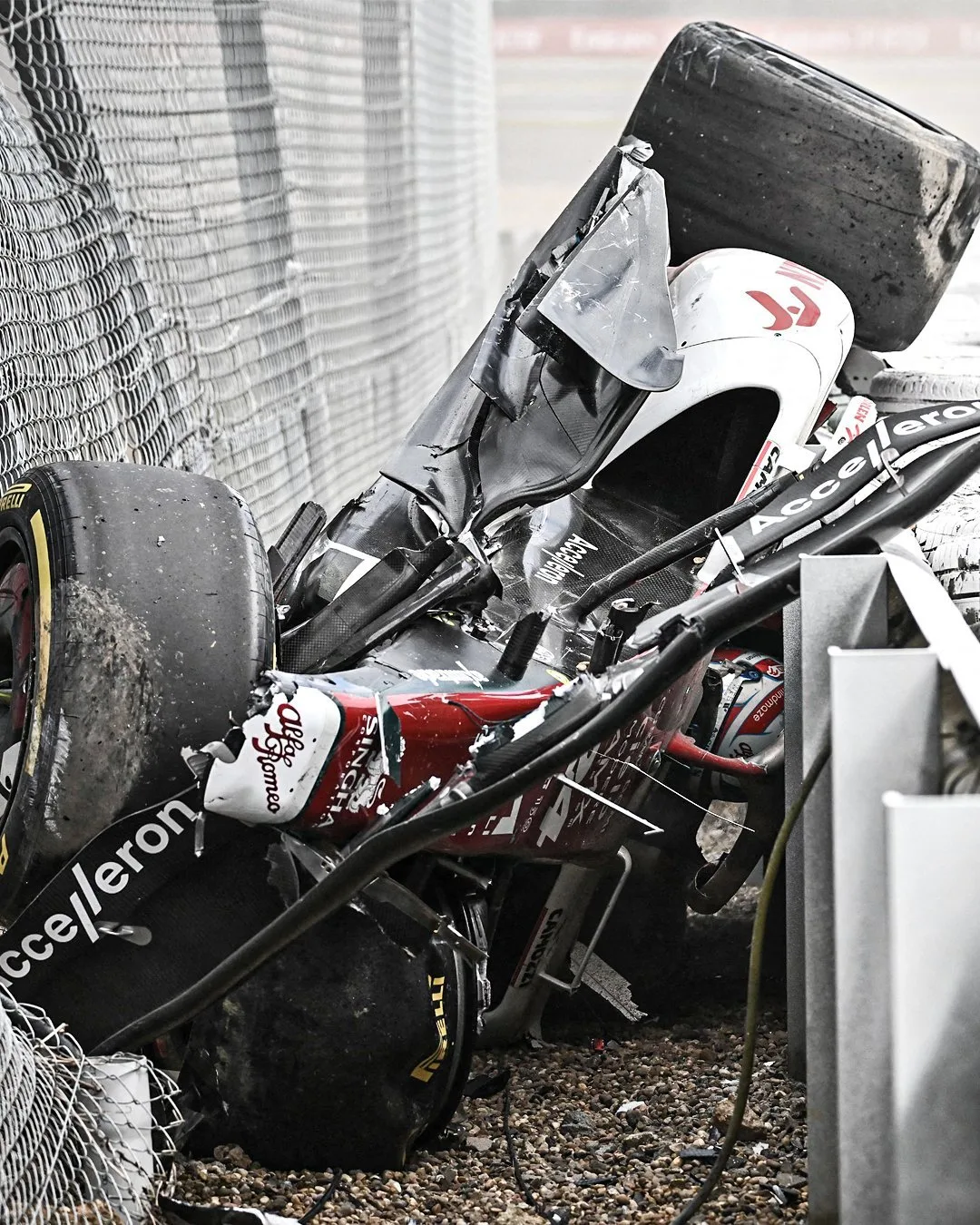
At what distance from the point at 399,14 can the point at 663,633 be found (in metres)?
5.93

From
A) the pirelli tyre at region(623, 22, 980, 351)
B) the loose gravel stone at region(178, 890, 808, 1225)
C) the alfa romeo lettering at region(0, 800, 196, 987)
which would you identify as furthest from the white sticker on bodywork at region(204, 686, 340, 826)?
the pirelli tyre at region(623, 22, 980, 351)

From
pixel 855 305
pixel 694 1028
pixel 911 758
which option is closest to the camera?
pixel 911 758

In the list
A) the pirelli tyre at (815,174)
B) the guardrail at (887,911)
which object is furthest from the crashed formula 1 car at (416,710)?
the pirelli tyre at (815,174)

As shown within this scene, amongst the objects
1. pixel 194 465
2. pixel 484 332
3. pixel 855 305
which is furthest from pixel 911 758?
pixel 194 465

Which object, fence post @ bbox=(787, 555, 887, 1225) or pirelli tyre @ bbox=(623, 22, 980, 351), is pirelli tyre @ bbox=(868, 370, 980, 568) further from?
fence post @ bbox=(787, 555, 887, 1225)

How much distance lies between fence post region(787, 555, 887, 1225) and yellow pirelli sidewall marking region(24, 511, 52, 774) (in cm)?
104

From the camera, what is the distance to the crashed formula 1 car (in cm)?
192

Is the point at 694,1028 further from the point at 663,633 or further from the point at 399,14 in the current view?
the point at 399,14

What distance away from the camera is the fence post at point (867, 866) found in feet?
4.93

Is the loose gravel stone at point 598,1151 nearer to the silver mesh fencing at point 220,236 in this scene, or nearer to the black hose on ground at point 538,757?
the black hose on ground at point 538,757

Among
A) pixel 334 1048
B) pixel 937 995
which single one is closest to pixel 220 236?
pixel 334 1048

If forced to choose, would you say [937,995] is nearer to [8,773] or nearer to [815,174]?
[8,773]

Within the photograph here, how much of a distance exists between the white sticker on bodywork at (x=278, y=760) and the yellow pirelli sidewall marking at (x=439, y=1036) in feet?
1.22

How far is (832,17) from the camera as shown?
2025cm
